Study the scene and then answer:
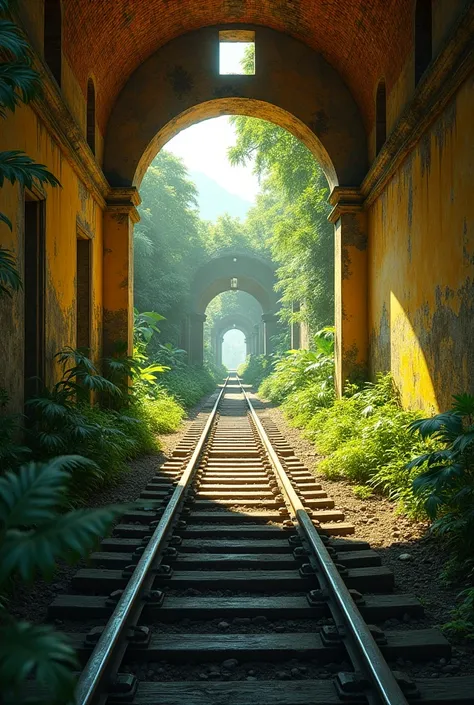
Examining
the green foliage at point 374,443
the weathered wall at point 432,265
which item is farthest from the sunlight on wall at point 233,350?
the weathered wall at point 432,265

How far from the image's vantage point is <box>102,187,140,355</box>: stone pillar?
41.0 ft

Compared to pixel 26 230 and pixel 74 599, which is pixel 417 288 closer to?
pixel 26 230

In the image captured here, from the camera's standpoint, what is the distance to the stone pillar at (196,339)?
34188mm

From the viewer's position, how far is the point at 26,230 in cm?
804

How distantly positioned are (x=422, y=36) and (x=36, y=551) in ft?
29.7

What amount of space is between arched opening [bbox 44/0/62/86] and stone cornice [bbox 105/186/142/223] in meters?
3.47

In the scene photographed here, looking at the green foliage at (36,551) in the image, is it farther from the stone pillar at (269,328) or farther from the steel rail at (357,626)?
the stone pillar at (269,328)

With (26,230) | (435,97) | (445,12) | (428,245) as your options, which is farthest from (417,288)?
(26,230)

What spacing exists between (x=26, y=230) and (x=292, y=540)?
523cm

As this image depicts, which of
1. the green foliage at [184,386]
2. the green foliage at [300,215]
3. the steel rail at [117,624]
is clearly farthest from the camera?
the green foliage at [184,386]

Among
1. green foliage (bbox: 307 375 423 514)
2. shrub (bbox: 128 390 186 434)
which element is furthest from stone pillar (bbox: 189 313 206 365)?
green foliage (bbox: 307 375 423 514)

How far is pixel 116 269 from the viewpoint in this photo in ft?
41.3

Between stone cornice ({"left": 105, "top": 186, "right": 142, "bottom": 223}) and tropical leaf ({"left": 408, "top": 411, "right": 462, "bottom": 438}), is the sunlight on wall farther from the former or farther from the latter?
tropical leaf ({"left": 408, "top": 411, "right": 462, "bottom": 438})

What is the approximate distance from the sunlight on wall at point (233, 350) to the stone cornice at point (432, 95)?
137m
